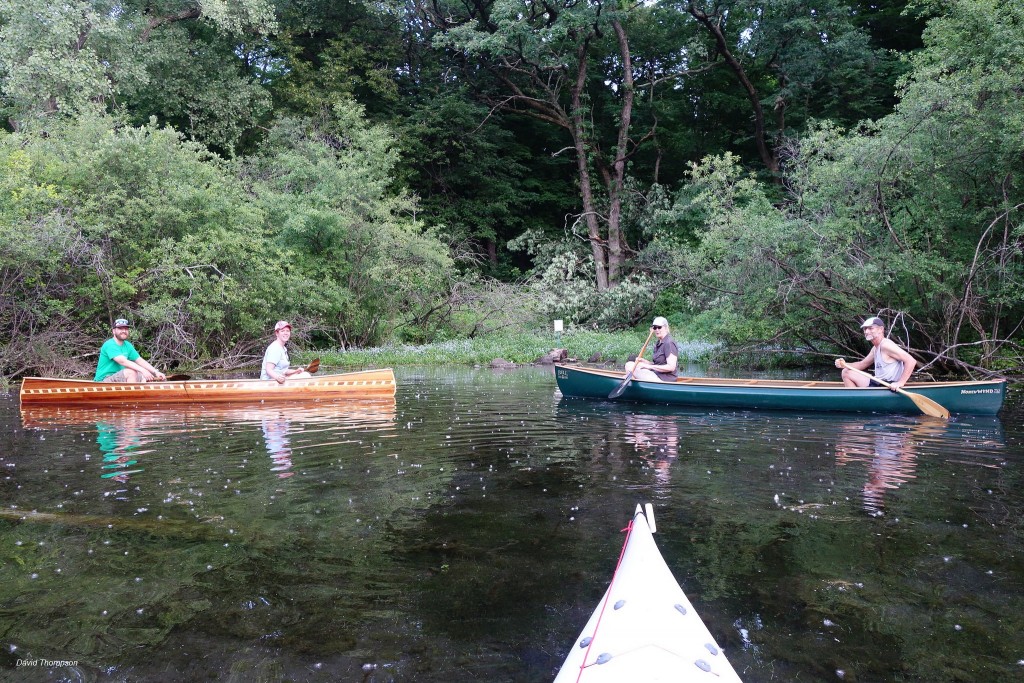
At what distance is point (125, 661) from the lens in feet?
11.6

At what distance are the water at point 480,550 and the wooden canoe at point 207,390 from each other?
2809mm

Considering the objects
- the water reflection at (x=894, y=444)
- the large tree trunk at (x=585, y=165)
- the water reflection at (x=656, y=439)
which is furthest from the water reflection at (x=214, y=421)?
the large tree trunk at (x=585, y=165)

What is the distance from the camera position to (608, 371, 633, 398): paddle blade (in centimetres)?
1187

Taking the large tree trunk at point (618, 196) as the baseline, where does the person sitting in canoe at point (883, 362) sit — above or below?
below

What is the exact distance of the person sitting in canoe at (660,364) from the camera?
1211cm

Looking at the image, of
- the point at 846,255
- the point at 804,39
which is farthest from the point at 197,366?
the point at 804,39

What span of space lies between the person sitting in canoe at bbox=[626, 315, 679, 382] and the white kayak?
361 inches

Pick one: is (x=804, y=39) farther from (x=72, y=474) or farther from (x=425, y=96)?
(x=72, y=474)

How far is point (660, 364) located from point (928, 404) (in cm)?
380

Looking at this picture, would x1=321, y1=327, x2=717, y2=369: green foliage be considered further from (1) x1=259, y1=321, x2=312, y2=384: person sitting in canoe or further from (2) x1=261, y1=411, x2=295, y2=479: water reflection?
(2) x1=261, y1=411, x2=295, y2=479: water reflection

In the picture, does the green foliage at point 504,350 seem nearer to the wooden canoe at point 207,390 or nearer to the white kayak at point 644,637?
the wooden canoe at point 207,390

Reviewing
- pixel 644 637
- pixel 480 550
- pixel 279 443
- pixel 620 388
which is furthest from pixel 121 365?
pixel 644 637

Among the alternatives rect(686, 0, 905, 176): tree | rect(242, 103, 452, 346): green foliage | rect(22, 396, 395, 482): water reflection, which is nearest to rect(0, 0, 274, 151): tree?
rect(242, 103, 452, 346): green foliage

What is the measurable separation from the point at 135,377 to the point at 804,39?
2481 centimetres
